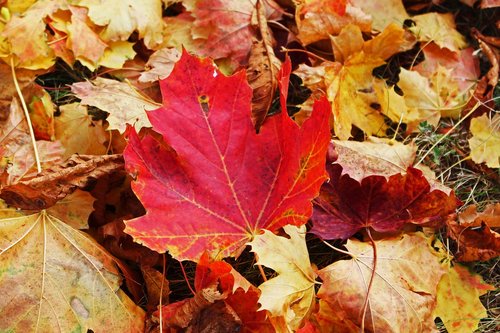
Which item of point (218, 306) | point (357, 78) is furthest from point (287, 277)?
point (357, 78)

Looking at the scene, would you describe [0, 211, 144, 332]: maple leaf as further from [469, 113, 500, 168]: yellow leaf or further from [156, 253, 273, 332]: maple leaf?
[469, 113, 500, 168]: yellow leaf

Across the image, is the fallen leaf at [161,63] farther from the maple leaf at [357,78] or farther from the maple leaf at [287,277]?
the maple leaf at [287,277]

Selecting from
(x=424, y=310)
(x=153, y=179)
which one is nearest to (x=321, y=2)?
(x=153, y=179)

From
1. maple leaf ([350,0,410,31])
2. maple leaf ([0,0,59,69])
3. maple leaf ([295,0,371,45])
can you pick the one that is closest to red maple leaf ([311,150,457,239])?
maple leaf ([295,0,371,45])

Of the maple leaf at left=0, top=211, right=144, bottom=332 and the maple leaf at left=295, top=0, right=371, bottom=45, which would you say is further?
the maple leaf at left=295, top=0, right=371, bottom=45

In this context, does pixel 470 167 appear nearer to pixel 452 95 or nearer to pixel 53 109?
pixel 452 95

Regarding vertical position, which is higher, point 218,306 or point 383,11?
point 383,11

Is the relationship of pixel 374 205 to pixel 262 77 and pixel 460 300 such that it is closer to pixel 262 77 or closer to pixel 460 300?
pixel 460 300
